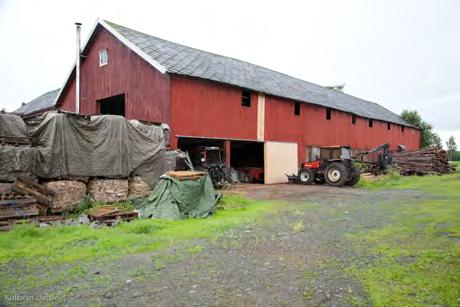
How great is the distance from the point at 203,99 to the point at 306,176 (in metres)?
7.26

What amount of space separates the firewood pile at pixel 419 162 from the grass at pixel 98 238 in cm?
2037

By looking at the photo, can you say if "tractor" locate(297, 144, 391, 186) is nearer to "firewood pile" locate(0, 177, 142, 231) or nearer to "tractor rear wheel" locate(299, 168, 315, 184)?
"tractor rear wheel" locate(299, 168, 315, 184)

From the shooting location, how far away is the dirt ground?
382 centimetres

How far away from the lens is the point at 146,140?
11844 mm

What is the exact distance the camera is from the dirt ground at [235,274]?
382 cm

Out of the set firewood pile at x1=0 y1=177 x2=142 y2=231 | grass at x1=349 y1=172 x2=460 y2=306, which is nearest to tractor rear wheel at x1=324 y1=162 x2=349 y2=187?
grass at x1=349 y1=172 x2=460 y2=306

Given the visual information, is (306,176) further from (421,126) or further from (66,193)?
(421,126)

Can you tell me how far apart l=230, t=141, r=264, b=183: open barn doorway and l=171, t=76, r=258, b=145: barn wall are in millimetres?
2541

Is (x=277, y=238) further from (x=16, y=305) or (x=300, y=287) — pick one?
(x=16, y=305)

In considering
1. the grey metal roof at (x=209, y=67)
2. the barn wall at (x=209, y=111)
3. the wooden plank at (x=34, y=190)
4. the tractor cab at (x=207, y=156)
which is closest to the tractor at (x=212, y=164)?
the tractor cab at (x=207, y=156)

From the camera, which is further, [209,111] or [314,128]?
[314,128]

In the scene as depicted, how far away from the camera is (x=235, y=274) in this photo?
4.62 metres

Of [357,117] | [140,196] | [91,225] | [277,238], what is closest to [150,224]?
[91,225]

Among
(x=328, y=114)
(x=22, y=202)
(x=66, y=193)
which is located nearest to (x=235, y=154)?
(x=328, y=114)
